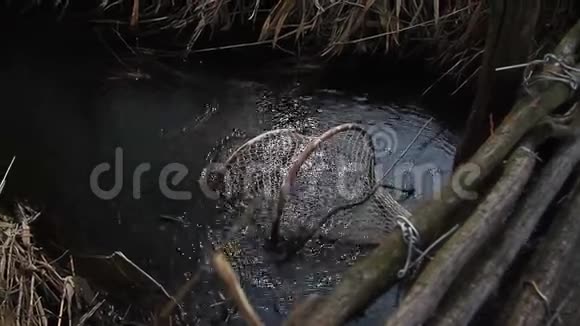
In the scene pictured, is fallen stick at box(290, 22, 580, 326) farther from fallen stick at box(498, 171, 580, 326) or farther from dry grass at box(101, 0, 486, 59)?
dry grass at box(101, 0, 486, 59)

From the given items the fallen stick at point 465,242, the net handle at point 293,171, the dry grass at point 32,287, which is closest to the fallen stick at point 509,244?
the fallen stick at point 465,242

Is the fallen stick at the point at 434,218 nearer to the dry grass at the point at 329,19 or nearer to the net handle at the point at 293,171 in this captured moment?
the net handle at the point at 293,171

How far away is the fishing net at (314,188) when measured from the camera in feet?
6.14

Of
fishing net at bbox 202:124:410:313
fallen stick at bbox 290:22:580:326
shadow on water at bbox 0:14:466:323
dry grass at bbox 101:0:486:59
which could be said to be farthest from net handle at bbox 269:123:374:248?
dry grass at bbox 101:0:486:59

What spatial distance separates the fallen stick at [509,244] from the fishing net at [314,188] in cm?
59

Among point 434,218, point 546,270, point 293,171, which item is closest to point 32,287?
point 293,171

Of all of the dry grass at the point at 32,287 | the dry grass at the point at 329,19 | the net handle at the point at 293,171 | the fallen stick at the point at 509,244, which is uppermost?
the dry grass at the point at 329,19

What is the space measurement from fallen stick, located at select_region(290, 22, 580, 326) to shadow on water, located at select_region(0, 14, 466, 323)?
66 centimetres

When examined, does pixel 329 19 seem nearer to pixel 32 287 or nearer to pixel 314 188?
pixel 314 188

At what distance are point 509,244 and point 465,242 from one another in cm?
13

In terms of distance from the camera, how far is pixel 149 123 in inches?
90.0

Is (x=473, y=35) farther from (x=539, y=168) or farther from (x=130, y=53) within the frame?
(x=130, y=53)

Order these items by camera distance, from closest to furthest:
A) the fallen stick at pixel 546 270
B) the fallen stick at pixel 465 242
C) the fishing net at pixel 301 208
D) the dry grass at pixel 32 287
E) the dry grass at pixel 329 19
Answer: the fallen stick at pixel 465 242 → the fallen stick at pixel 546 270 → the dry grass at pixel 32 287 → the fishing net at pixel 301 208 → the dry grass at pixel 329 19

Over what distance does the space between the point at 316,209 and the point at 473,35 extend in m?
0.77
